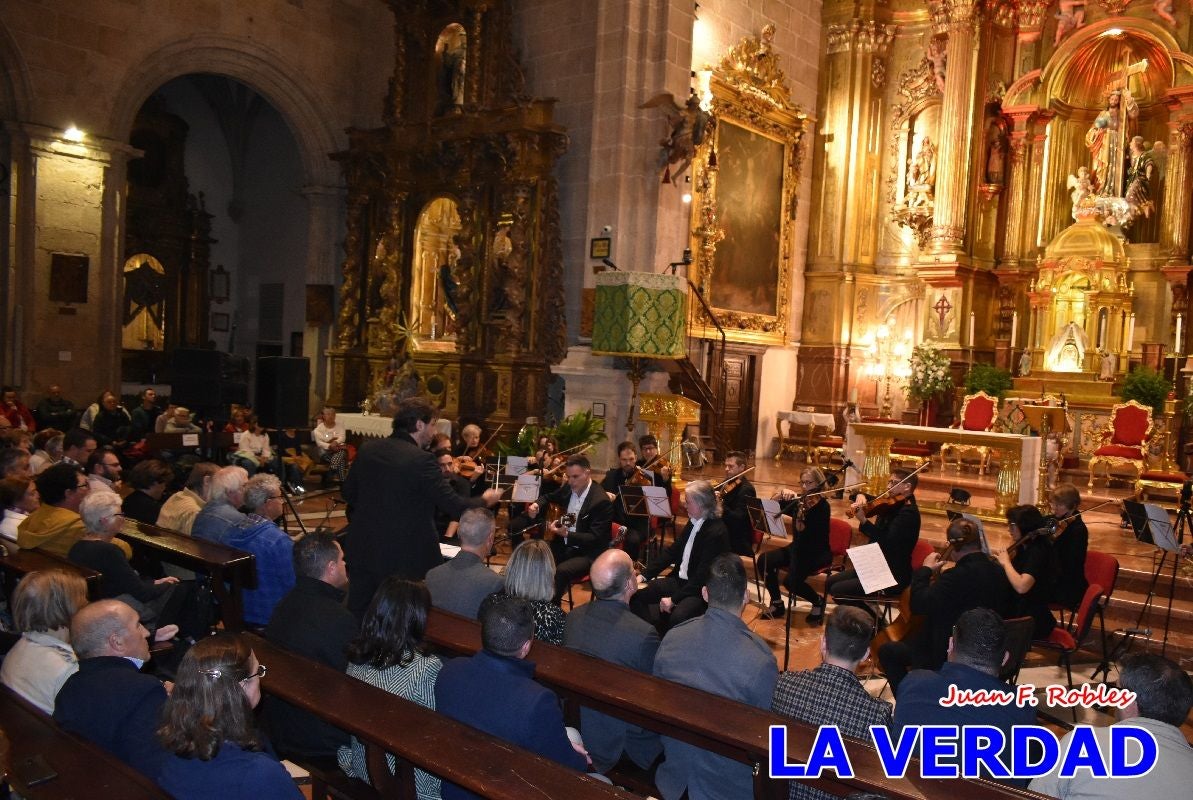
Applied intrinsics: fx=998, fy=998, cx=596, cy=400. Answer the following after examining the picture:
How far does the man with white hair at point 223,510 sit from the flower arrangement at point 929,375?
10.9m

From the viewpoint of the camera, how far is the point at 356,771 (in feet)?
11.4

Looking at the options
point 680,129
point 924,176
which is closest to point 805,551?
point 680,129

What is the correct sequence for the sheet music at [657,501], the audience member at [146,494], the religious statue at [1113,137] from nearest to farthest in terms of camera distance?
the audience member at [146,494], the sheet music at [657,501], the religious statue at [1113,137]

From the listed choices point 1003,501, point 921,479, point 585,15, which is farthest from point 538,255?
point 1003,501

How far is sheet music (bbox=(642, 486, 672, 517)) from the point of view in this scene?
23.0ft

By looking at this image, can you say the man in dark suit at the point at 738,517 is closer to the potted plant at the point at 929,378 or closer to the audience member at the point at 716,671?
the audience member at the point at 716,671

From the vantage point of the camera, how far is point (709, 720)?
322cm

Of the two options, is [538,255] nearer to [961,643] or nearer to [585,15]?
[585,15]

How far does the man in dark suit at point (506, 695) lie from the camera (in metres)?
3.13

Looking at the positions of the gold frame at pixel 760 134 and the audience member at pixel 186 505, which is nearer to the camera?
the audience member at pixel 186 505

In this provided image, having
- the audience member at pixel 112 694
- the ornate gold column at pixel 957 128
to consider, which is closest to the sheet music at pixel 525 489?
the audience member at pixel 112 694

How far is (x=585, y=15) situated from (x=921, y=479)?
24.5 feet

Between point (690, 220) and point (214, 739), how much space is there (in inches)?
465

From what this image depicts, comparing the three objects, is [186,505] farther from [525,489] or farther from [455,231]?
[455,231]
